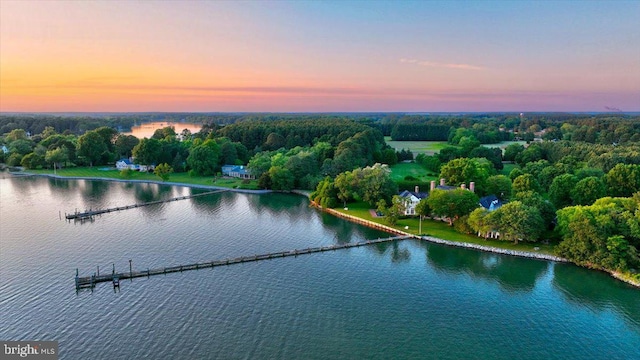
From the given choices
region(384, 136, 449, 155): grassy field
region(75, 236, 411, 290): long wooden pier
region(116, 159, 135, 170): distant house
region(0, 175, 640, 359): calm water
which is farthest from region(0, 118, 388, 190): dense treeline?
region(75, 236, 411, 290): long wooden pier

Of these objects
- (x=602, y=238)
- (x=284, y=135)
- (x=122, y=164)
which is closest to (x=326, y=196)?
(x=602, y=238)

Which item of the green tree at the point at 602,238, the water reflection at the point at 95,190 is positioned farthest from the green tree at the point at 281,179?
the green tree at the point at 602,238

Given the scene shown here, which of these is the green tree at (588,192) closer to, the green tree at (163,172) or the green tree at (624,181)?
the green tree at (624,181)

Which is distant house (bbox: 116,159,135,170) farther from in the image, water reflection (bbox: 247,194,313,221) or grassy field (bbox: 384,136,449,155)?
grassy field (bbox: 384,136,449,155)

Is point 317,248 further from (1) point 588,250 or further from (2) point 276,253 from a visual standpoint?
(1) point 588,250

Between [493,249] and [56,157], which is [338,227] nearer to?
[493,249]

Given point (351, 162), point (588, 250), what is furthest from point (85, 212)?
point (588, 250)
